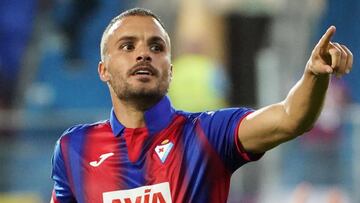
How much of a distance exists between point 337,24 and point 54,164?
7288mm

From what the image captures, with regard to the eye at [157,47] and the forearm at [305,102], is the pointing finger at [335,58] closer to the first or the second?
the forearm at [305,102]

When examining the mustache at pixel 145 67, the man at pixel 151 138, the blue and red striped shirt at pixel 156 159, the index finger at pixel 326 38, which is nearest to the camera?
the index finger at pixel 326 38

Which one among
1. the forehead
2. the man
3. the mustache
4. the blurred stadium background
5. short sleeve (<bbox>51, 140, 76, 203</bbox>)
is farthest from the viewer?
the blurred stadium background

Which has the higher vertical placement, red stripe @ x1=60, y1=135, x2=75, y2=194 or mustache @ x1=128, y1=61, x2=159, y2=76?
mustache @ x1=128, y1=61, x2=159, y2=76

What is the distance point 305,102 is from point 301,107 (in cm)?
2

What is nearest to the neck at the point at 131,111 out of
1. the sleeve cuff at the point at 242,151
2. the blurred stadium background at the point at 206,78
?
the sleeve cuff at the point at 242,151

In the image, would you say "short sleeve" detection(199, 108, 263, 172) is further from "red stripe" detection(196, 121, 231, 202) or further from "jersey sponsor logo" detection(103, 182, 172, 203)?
"jersey sponsor logo" detection(103, 182, 172, 203)

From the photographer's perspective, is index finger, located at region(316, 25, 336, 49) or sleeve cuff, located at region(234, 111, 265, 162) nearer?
index finger, located at region(316, 25, 336, 49)

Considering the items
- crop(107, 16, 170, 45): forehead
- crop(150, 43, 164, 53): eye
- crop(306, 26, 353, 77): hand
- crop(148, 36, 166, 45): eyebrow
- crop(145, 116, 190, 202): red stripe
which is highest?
crop(107, 16, 170, 45): forehead

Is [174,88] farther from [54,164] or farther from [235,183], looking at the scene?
[54,164]

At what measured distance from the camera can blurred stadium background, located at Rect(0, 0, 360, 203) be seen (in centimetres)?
833

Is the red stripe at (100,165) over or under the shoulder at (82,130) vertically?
under

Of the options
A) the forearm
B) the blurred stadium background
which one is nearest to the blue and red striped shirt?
the forearm

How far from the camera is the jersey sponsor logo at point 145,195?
141 inches
